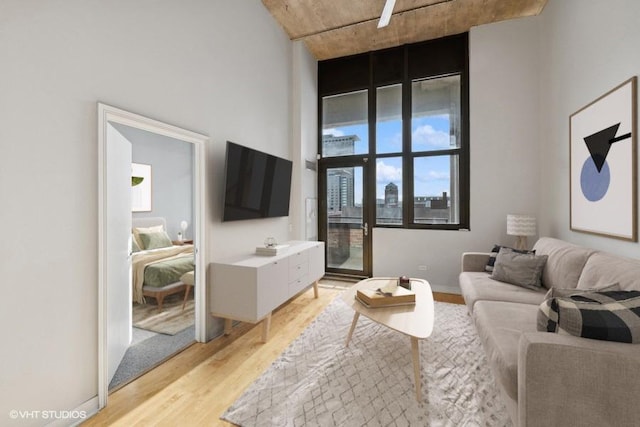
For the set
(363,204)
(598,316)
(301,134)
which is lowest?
(598,316)

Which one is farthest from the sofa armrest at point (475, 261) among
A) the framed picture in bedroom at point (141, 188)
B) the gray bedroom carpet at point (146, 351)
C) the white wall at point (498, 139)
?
the framed picture in bedroom at point (141, 188)

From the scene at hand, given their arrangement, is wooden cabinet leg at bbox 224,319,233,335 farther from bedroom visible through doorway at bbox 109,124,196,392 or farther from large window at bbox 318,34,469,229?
large window at bbox 318,34,469,229

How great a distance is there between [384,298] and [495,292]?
1.07m

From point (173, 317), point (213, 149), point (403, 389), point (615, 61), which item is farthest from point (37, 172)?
point (615, 61)

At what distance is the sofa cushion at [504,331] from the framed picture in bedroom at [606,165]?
1006mm

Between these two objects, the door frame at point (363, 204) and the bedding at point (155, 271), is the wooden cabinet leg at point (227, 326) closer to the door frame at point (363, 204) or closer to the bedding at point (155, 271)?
the bedding at point (155, 271)

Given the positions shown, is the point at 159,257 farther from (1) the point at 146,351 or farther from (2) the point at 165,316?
(1) the point at 146,351

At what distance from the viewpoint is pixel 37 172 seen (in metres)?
1.45

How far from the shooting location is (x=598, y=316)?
3.83 feet

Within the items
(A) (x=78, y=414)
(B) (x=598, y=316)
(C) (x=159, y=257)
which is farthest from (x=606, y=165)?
(C) (x=159, y=257)

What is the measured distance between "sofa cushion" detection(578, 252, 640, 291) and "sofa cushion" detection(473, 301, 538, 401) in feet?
1.36

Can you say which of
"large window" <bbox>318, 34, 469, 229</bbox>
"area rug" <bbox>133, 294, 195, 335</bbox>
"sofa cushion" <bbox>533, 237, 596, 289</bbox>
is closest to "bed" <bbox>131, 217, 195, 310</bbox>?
"area rug" <bbox>133, 294, 195, 335</bbox>

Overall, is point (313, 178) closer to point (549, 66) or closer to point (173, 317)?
point (173, 317)

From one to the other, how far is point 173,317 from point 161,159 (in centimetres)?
315
